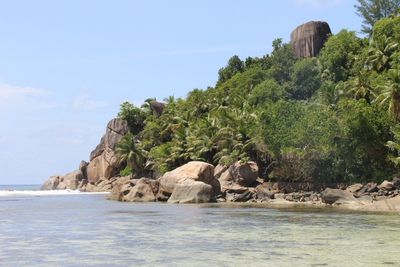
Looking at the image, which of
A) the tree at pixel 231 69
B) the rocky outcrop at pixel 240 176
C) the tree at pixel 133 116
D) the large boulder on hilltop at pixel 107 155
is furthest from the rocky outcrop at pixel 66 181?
the rocky outcrop at pixel 240 176

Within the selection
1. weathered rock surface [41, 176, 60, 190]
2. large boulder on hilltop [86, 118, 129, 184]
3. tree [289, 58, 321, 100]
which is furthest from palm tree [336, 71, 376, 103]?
weathered rock surface [41, 176, 60, 190]

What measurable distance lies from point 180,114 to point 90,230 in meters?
48.4

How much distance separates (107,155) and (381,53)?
39432 millimetres

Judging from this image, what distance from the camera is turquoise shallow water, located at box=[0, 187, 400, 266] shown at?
49.1 ft

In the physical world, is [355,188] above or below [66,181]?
below

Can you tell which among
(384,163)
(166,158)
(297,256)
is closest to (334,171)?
(384,163)

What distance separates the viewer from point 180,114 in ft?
234

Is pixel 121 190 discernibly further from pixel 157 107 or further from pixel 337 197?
Answer: pixel 157 107

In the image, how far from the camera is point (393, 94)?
4122 cm

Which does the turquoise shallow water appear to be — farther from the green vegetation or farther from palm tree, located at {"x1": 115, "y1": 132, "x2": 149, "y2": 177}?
palm tree, located at {"x1": 115, "y1": 132, "x2": 149, "y2": 177}

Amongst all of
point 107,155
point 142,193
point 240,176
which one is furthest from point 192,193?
point 107,155

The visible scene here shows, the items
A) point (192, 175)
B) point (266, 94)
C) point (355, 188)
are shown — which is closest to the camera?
point (355, 188)

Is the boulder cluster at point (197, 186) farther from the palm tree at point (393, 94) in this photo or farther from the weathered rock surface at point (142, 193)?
the palm tree at point (393, 94)

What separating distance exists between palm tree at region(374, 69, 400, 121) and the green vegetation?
0.24 feet
